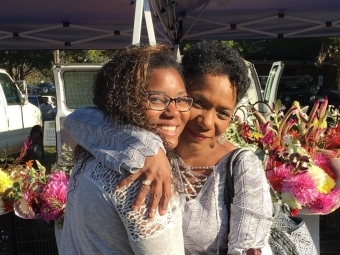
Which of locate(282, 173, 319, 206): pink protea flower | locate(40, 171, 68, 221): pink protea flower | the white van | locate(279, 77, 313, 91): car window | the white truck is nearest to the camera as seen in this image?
locate(282, 173, 319, 206): pink protea flower

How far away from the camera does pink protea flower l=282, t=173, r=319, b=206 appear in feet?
9.68

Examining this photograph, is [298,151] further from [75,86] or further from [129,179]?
[75,86]

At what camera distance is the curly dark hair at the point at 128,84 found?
1253 millimetres

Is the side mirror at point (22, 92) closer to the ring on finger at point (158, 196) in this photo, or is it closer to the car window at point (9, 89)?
the car window at point (9, 89)

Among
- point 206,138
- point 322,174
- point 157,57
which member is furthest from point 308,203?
point 157,57

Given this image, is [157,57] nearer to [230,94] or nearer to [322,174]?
[230,94]

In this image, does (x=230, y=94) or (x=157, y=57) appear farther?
(x=230, y=94)

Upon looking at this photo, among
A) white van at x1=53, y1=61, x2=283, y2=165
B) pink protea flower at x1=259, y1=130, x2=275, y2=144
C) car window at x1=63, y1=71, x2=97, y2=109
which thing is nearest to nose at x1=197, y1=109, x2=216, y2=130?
pink protea flower at x1=259, y1=130, x2=275, y2=144

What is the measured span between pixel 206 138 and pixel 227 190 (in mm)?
245

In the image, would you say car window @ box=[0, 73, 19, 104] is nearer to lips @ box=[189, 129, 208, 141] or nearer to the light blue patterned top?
lips @ box=[189, 129, 208, 141]

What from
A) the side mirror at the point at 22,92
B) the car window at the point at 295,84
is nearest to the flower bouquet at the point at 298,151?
the side mirror at the point at 22,92

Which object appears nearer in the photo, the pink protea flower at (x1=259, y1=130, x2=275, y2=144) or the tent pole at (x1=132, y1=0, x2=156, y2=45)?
the pink protea flower at (x1=259, y1=130, x2=275, y2=144)

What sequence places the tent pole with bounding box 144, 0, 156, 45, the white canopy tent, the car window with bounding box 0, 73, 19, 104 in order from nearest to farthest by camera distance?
1. the tent pole with bounding box 144, 0, 156, 45
2. the white canopy tent
3. the car window with bounding box 0, 73, 19, 104

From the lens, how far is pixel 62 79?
733 cm
